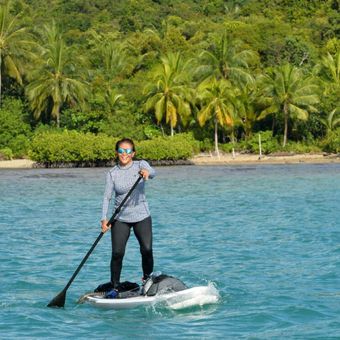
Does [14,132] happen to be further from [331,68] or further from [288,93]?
[331,68]

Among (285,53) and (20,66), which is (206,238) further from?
(285,53)

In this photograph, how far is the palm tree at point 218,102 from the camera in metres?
59.5

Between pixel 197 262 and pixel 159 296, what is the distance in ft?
15.7

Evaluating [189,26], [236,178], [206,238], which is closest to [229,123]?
→ [236,178]

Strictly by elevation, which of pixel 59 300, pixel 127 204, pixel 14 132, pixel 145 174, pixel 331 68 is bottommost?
pixel 59 300

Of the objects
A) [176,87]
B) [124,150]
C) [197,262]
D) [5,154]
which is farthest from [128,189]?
[5,154]

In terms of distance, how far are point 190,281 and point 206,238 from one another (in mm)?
6066

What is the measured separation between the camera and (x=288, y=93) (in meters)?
60.7

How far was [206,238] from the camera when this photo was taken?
1927 centimetres

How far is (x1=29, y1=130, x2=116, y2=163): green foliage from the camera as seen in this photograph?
58.1 metres

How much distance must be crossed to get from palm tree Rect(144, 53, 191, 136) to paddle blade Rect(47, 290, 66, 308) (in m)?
49.3

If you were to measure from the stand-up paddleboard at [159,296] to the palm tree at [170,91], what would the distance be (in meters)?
49.4

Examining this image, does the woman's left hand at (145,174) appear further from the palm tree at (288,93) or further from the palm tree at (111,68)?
the palm tree at (111,68)

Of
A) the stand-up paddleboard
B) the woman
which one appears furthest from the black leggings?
the stand-up paddleboard
